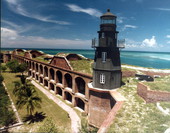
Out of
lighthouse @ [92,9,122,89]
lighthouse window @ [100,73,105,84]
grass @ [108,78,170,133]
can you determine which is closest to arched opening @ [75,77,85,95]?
lighthouse @ [92,9,122,89]

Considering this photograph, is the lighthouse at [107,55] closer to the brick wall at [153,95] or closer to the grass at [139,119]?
the grass at [139,119]

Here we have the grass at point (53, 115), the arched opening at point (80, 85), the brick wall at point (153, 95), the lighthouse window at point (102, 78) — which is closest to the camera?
the brick wall at point (153, 95)

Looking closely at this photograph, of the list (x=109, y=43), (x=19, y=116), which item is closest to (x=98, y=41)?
(x=109, y=43)

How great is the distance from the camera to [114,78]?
59.8 feet

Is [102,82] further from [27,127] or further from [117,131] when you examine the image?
[27,127]

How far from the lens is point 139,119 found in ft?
37.2

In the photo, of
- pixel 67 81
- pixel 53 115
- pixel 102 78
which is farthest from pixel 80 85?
pixel 102 78

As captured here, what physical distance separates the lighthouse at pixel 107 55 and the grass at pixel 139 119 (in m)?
4.11

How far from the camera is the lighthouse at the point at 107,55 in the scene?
1717 cm

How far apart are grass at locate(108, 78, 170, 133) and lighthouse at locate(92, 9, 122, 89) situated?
411cm

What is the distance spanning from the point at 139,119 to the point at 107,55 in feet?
30.1

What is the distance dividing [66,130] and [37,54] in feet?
149

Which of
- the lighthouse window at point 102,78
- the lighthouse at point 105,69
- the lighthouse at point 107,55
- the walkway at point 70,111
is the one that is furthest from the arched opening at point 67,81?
the lighthouse window at point 102,78

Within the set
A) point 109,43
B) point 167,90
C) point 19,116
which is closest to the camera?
point 167,90
